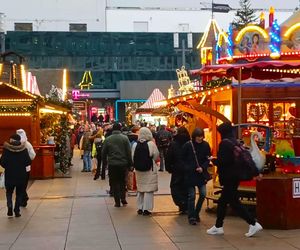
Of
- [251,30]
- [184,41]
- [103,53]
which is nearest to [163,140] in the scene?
[251,30]

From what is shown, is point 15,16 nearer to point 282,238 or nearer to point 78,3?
point 78,3

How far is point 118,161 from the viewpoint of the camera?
11750mm

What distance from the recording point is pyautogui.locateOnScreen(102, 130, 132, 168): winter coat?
38.6 ft

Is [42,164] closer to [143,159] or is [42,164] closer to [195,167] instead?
[143,159]

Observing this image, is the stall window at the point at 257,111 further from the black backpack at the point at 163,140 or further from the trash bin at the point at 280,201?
the trash bin at the point at 280,201

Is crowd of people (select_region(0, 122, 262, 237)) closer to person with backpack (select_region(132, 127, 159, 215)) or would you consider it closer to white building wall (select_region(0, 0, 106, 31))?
person with backpack (select_region(132, 127, 159, 215))

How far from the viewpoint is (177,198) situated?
10.7 meters

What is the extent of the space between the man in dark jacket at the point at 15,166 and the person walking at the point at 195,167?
3.17 m

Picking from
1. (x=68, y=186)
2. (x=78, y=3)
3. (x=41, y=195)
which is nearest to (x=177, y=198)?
(x=41, y=195)

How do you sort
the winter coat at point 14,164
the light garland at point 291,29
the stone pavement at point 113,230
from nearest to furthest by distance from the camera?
the stone pavement at point 113,230 → the winter coat at point 14,164 → the light garland at point 291,29

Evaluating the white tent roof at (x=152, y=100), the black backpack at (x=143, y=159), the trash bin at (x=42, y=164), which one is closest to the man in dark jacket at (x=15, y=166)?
the black backpack at (x=143, y=159)

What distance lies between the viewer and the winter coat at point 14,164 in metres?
10.6

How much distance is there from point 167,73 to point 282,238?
2192 inches

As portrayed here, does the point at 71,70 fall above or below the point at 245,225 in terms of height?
above
